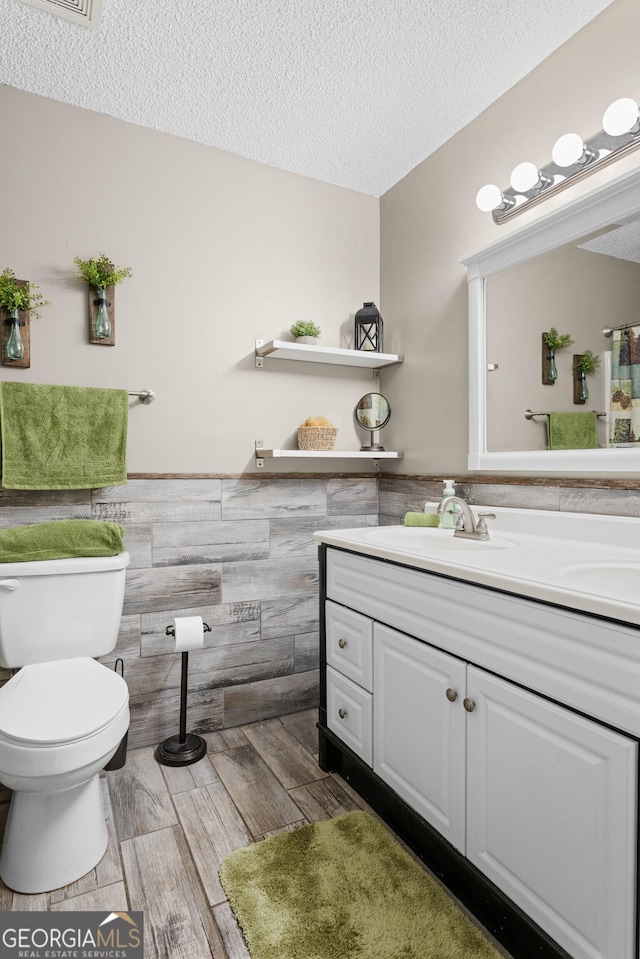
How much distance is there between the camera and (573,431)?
5.49 ft

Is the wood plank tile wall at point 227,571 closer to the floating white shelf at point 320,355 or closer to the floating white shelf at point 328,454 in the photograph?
the floating white shelf at point 328,454

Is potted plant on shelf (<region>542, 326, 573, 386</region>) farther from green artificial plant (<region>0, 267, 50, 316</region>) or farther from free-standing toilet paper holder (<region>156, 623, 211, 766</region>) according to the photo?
green artificial plant (<region>0, 267, 50, 316</region>)

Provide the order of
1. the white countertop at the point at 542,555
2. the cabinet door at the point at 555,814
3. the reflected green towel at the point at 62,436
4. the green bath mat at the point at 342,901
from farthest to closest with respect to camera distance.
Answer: the reflected green towel at the point at 62,436 → the green bath mat at the point at 342,901 → the white countertop at the point at 542,555 → the cabinet door at the point at 555,814

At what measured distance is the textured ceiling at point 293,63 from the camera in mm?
1613

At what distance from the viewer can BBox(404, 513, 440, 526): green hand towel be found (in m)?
1.98

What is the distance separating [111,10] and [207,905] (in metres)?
2.46

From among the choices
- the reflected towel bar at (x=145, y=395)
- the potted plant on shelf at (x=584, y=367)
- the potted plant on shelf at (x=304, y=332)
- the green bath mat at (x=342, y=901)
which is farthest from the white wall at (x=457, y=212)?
the green bath mat at (x=342, y=901)

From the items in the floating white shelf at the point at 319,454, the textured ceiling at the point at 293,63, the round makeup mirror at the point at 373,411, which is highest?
the textured ceiling at the point at 293,63

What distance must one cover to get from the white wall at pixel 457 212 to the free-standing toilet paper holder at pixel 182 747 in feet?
4.13

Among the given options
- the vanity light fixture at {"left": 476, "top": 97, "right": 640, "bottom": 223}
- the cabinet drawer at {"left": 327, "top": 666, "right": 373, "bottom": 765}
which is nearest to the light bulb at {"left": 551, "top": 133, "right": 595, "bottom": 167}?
the vanity light fixture at {"left": 476, "top": 97, "right": 640, "bottom": 223}

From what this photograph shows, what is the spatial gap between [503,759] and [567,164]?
5.15 ft

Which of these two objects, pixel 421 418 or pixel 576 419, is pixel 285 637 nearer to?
pixel 421 418

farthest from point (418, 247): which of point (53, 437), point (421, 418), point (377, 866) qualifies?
point (377, 866)

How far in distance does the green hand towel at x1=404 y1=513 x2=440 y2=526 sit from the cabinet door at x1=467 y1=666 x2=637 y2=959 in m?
0.77
